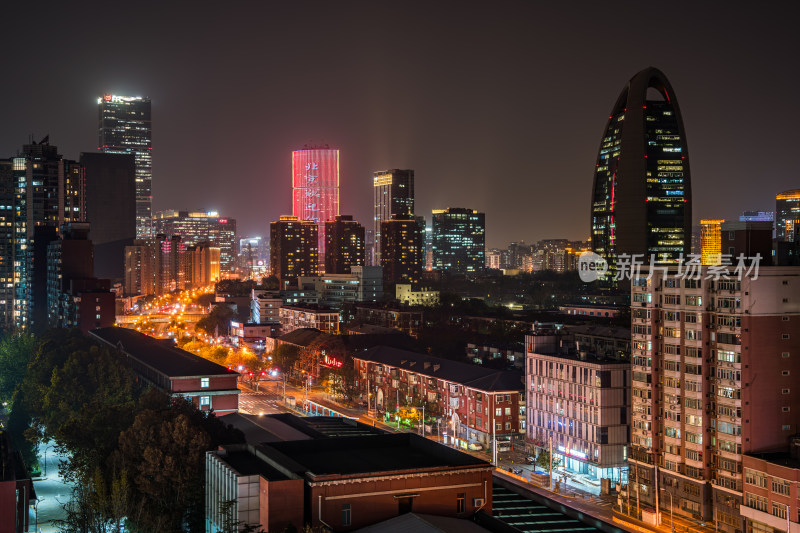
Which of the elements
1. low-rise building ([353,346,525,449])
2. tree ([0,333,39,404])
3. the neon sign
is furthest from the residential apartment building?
tree ([0,333,39,404])

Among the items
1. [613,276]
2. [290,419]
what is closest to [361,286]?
[613,276]

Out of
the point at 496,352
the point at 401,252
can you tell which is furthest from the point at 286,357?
the point at 401,252

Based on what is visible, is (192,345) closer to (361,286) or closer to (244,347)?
(244,347)

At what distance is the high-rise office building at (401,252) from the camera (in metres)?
186

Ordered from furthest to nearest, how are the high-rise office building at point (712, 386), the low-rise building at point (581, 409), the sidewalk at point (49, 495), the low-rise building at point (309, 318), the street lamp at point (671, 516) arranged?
the low-rise building at point (309, 318) < the low-rise building at point (581, 409) < the street lamp at point (671, 516) < the high-rise office building at point (712, 386) < the sidewalk at point (49, 495)

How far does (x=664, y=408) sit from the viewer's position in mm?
44500

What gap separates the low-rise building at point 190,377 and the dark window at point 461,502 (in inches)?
1174

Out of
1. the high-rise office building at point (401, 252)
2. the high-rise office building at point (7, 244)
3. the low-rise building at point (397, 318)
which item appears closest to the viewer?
the low-rise building at point (397, 318)

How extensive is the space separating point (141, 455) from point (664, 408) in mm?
24621

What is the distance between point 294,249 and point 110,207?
39.5 metres

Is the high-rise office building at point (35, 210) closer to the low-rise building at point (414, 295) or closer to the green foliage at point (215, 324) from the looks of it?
the green foliage at point (215, 324)

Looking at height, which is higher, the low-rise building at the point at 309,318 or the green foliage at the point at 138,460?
the low-rise building at the point at 309,318

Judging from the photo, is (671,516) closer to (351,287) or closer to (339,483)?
(339,483)

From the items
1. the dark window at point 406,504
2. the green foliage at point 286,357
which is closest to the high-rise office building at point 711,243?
the dark window at point 406,504
